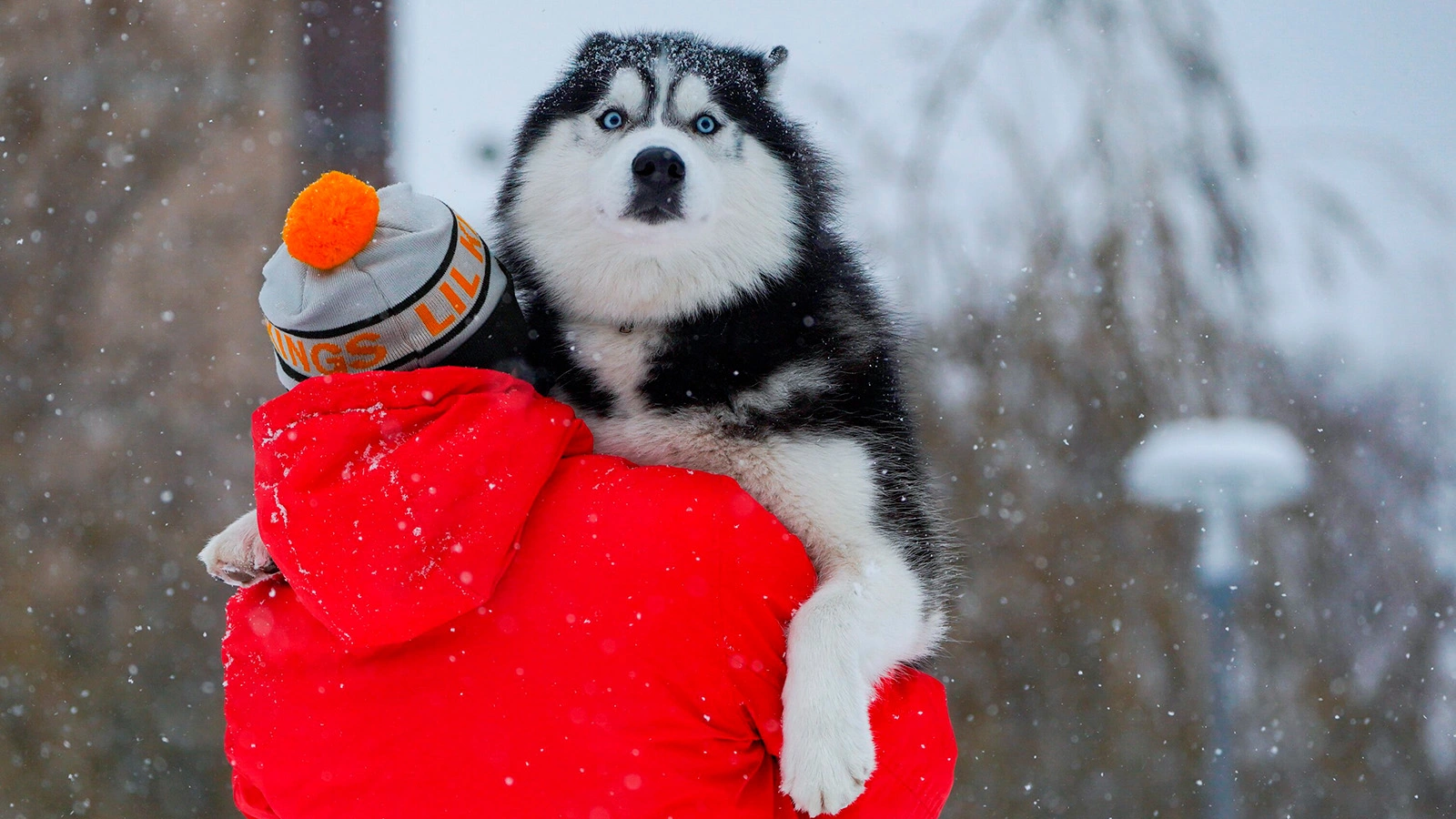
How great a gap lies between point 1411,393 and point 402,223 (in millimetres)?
6083

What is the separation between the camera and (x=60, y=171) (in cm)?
637

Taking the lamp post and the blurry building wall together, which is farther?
the blurry building wall

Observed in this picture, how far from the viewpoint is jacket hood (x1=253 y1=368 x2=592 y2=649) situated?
117 cm

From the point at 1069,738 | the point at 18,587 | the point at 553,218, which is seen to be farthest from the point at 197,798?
the point at 553,218

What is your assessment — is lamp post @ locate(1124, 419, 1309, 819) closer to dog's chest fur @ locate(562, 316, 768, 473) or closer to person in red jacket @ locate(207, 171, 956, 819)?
dog's chest fur @ locate(562, 316, 768, 473)

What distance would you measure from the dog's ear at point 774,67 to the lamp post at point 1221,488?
3.58 meters

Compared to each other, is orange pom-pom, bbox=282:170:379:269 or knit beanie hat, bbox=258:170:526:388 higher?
orange pom-pom, bbox=282:170:379:269

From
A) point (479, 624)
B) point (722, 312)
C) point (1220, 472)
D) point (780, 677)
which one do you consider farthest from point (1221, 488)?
point (479, 624)

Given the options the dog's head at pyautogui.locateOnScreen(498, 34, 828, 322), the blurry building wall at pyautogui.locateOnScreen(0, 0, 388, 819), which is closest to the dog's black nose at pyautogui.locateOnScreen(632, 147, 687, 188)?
the dog's head at pyautogui.locateOnScreen(498, 34, 828, 322)

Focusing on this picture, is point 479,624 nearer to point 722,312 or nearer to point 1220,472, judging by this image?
point 722,312

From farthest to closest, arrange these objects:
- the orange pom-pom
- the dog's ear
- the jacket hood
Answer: the dog's ear
the orange pom-pom
the jacket hood

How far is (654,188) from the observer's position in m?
1.72

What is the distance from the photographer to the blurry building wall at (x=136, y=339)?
19.3ft

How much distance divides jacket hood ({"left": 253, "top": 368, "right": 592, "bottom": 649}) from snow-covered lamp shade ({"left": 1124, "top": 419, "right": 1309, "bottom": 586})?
14.4 feet
